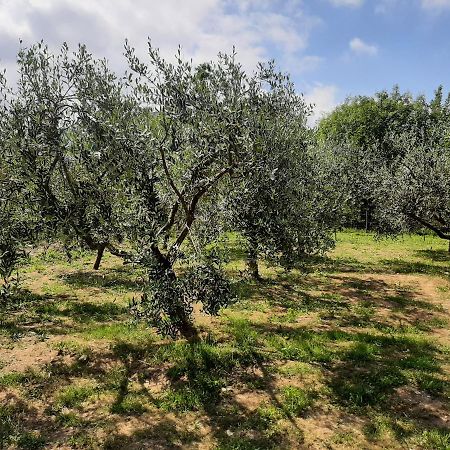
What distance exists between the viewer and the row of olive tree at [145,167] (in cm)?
1084

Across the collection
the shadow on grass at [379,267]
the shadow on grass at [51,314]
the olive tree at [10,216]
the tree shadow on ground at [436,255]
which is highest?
the olive tree at [10,216]

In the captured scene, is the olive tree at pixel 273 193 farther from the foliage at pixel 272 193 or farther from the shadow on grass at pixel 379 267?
the shadow on grass at pixel 379 267

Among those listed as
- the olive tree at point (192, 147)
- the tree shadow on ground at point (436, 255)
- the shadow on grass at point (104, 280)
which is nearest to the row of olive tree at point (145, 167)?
the olive tree at point (192, 147)

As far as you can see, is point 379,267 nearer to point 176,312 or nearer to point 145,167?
point 176,312

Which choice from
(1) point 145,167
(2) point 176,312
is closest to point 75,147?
(1) point 145,167

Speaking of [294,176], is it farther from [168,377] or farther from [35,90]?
[35,90]

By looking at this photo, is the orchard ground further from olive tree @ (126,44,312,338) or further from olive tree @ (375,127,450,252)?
olive tree @ (375,127,450,252)

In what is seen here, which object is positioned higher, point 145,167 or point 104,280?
point 145,167

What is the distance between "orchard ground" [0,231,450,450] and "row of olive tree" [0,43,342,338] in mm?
1933

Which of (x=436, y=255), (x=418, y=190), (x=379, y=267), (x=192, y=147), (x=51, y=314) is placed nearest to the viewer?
(x=192, y=147)

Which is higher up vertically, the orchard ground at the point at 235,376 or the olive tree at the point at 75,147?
the olive tree at the point at 75,147

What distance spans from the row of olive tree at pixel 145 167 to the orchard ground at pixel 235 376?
1933mm

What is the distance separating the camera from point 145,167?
11.2 metres

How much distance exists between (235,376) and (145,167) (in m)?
6.33
